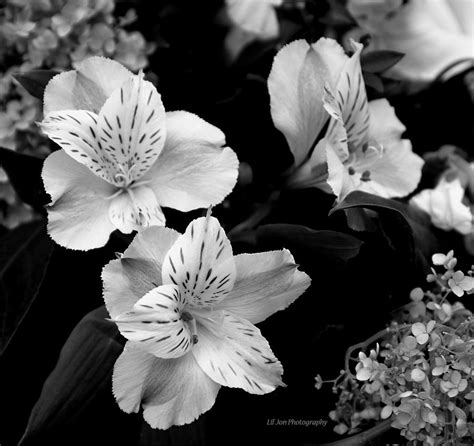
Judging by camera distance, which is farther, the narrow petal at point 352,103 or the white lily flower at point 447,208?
the white lily flower at point 447,208

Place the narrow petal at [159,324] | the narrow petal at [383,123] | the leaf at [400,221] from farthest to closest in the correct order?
the narrow petal at [383,123], the leaf at [400,221], the narrow petal at [159,324]

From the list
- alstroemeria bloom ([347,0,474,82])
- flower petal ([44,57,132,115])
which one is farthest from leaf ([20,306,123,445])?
alstroemeria bloom ([347,0,474,82])

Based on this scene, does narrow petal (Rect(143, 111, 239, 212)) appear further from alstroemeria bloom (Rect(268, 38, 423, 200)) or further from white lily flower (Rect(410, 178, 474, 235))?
white lily flower (Rect(410, 178, 474, 235))

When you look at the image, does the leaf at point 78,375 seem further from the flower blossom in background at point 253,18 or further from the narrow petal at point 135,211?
the flower blossom in background at point 253,18

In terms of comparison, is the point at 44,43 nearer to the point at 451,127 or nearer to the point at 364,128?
the point at 364,128

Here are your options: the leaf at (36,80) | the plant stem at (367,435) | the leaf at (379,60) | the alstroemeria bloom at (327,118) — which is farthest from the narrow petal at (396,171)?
the leaf at (36,80)

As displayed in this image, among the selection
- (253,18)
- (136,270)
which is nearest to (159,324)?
(136,270)
